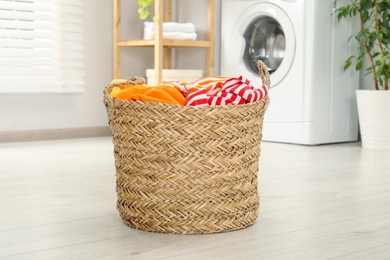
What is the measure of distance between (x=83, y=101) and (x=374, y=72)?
149cm

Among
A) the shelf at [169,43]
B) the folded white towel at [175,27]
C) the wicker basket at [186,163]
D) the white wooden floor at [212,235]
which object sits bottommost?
the white wooden floor at [212,235]

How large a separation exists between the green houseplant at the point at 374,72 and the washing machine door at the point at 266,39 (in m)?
0.27

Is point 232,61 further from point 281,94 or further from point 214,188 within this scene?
point 214,188

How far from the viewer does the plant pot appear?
3201 millimetres

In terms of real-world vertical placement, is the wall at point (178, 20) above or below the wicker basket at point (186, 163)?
above

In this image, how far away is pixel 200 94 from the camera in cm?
147

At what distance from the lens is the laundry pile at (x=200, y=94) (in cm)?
146

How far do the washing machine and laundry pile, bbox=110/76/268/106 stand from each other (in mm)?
1781

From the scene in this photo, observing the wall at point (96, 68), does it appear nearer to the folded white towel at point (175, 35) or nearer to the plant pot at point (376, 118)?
the folded white towel at point (175, 35)

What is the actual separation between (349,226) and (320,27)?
1877 mm

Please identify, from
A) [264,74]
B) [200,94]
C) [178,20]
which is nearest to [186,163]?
[200,94]

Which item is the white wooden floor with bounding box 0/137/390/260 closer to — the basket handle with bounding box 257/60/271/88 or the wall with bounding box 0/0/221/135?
the basket handle with bounding box 257/60/271/88

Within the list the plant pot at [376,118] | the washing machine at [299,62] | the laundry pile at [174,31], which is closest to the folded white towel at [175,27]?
the laundry pile at [174,31]

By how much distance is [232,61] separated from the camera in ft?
11.8
